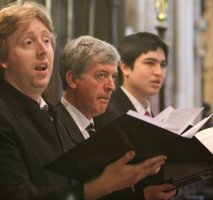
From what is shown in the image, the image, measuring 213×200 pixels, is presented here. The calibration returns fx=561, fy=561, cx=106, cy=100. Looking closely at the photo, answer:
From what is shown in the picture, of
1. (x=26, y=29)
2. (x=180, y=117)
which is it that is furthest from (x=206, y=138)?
(x=26, y=29)

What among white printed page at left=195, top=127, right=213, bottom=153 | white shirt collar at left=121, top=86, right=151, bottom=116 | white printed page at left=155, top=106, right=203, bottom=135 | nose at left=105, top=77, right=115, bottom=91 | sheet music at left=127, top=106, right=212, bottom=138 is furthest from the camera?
white shirt collar at left=121, top=86, right=151, bottom=116

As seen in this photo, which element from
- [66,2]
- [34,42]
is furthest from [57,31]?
[34,42]

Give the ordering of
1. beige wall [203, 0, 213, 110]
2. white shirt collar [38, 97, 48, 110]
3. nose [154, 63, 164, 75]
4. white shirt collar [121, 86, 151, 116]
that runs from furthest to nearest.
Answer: beige wall [203, 0, 213, 110]
nose [154, 63, 164, 75]
white shirt collar [121, 86, 151, 116]
white shirt collar [38, 97, 48, 110]

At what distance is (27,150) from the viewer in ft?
6.95

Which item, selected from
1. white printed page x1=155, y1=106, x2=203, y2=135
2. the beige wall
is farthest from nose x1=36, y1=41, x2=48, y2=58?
the beige wall

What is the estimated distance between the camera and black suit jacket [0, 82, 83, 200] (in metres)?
1.99

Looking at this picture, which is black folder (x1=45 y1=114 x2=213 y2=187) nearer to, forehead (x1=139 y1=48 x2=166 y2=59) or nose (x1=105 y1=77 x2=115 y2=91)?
nose (x1=105 y1=77 x2=115 y2=91)

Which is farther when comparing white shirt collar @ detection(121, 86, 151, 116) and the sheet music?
white shirt collar @ detection(121, 86, 151, 116)

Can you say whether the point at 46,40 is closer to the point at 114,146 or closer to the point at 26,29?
the point at 26,29

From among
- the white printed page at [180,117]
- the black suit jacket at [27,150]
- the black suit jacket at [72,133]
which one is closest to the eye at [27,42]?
the black suit jacket at [27,150]

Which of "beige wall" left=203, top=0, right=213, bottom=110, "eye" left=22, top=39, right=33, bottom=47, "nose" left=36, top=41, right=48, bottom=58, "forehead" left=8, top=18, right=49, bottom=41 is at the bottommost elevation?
"beige wall" left=203, top=0, right=213, bottom=110

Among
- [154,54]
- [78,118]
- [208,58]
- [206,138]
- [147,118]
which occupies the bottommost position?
[208,58]

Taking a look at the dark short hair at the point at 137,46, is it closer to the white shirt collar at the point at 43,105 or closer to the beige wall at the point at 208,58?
the white shirt collar at the point at 43,105

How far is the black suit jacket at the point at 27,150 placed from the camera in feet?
6.52
